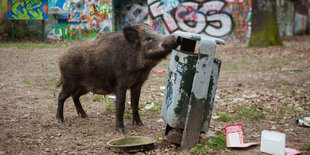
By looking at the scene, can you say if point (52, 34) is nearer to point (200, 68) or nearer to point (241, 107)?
point (241, 107)

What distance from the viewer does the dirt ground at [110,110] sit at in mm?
4176

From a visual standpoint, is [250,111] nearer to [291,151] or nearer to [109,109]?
[291,151]

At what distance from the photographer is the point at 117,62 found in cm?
465

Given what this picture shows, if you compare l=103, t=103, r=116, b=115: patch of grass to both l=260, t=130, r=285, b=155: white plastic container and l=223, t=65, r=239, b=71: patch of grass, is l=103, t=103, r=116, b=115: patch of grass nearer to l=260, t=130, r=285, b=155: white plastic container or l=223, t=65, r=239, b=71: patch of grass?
l=260, t=130, r=285, b=155: white plastic container

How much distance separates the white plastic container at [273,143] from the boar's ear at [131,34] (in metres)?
2.28

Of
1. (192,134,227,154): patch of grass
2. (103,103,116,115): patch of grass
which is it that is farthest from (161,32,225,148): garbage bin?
(103,103,116,115): patch of grass

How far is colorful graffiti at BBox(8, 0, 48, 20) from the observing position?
48.4ft

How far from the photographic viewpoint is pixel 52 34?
668 inches

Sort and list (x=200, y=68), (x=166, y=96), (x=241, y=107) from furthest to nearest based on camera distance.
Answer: (x=241, y=107), (x=166, y=96), (x=200, y=68)

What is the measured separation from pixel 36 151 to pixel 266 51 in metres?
12.3

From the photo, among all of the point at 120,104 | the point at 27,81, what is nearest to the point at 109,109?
→ the point at 120,104

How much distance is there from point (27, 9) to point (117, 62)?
12.2 m

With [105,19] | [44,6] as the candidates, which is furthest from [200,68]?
[105,19]

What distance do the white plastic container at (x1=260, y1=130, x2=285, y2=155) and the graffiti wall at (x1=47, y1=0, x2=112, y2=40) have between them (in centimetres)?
1441
